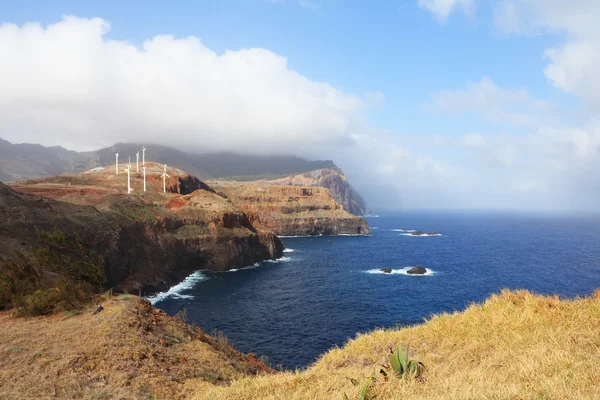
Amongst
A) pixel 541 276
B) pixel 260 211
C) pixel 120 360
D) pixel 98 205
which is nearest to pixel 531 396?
pixel 120 360

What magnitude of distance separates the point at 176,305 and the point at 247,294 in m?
11.8

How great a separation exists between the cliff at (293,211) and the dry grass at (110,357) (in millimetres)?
135398

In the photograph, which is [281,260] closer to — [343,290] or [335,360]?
[343,290]

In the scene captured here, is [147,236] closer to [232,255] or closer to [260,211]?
[232,255]

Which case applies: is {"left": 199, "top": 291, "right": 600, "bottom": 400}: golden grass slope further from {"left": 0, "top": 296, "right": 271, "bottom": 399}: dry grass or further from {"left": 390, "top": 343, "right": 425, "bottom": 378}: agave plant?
{"left": 0, "top": 296, "right": 271, "bottom": 399}: dry grass

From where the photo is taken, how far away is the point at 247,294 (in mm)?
57062

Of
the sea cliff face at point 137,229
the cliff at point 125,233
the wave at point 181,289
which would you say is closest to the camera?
the cliff at point 125,233

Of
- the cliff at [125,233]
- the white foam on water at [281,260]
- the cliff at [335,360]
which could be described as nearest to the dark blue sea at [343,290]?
the white foam on water at [281,260]

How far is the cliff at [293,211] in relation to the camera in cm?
15712

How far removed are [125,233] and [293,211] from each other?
10966cm

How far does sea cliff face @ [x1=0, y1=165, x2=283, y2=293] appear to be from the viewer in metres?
44.6

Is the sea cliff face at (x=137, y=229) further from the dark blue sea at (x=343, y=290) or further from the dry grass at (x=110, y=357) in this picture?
the dry grass at (x=110, y=357)

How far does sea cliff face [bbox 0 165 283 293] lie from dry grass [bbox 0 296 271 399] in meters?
23.1

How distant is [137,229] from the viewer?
62219 millimetres
